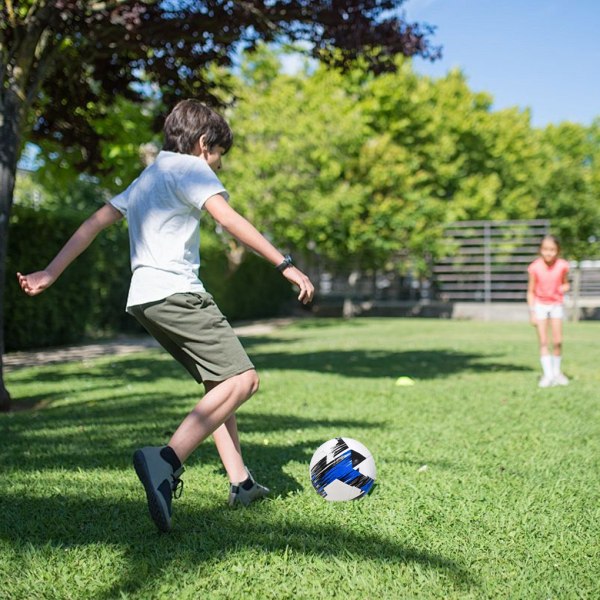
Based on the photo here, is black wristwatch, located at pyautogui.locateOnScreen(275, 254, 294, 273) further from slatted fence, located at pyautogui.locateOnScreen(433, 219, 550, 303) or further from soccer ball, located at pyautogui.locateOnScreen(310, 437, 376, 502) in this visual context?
slatted fence, located at pyautogui.locateOnScreen(433, 219, 550, 303)

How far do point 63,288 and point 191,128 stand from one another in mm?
12109

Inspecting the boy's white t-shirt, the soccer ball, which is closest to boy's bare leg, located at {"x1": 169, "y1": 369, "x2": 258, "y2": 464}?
the boy's white t-shirt

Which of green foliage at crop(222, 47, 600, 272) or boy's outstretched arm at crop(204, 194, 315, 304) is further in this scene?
green foliage at crop(222, 47, 600, 272)

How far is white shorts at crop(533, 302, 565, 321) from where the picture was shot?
9.07 m

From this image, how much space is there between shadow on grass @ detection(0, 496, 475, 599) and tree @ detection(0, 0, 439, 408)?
13.1 ft

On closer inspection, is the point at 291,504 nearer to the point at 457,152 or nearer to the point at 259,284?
the point at 259,284

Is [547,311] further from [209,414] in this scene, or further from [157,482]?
[157,482]

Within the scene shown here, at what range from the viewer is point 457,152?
36.0m

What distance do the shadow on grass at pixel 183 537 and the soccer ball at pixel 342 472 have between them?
0.88 ft

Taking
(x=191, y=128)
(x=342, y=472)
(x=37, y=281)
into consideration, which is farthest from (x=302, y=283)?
(x=37, y=281)

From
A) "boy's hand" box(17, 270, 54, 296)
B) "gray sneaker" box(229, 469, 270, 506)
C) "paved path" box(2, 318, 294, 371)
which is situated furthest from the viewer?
"paved path" box(2, 318, 294, 371)

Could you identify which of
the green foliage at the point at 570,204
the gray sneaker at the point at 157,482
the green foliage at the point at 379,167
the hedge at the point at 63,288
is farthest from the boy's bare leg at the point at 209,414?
the green foliage at the point at 570,204

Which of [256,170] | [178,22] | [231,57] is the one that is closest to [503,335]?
[256,170]

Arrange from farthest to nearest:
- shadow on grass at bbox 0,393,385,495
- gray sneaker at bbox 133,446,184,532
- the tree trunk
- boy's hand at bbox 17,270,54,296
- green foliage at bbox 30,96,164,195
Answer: green foliage at bbox 30,96,164,195
the tree trunk
shadow on grass at bbox 0,393,385,495
boy's hand at bbox 17,270,54,296
gray sneaker at bbox 133,446,184,532
